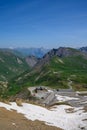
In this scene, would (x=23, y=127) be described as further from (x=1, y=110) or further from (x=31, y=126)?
(x=1, y=110)

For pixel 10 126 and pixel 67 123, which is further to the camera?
pixel 67 123

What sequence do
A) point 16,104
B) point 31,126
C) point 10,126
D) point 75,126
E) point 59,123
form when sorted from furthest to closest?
1. point 16,104
2. point 59,123
3. point 75,126
4. point 31,126
5. point 10,126

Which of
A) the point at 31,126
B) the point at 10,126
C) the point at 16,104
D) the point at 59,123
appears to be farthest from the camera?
the point at 16,104

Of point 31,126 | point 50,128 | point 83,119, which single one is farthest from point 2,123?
point 83,119

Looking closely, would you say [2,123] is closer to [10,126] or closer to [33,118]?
[10,126]

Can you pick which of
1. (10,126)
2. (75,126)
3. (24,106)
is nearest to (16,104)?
(24,106)

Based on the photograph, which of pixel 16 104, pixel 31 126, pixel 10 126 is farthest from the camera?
pixel 16 104

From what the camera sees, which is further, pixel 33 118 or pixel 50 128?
pixel 33 118

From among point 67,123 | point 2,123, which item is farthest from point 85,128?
point 2,123

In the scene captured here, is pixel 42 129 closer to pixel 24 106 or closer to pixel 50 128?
pixel 50 128
